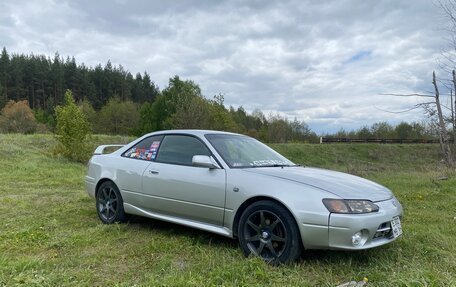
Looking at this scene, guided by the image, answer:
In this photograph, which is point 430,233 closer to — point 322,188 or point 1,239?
point 322,188

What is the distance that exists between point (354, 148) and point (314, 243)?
3923 centimetres

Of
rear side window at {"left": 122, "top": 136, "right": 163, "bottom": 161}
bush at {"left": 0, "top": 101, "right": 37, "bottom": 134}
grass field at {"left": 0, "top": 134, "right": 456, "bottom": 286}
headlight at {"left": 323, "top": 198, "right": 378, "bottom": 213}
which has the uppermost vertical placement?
bush at {"left": 0, "top": 101, "right": 37, "bottom": 134}

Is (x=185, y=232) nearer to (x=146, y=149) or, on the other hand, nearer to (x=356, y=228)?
(x=146, y=149)

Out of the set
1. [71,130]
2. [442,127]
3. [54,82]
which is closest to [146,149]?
[71,130]

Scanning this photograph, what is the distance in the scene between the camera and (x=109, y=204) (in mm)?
5598

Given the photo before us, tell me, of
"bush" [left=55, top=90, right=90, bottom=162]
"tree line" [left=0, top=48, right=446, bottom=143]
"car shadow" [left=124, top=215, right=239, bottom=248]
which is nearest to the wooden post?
"car shadow" [left=124, top=215, right=239, bottom=248]

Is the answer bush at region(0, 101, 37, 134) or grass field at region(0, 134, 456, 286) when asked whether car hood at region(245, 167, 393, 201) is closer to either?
grass field at region(0, 134, 456, 286)

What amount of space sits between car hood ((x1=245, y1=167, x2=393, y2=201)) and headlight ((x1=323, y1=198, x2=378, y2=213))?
6cm

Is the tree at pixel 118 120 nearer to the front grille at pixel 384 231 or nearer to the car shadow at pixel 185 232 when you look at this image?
the car shadow at pixel 185 232

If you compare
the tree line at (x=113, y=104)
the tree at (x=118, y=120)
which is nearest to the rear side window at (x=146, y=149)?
the tree line at (x=113, y=104)

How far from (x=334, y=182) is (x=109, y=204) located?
3.25 metres

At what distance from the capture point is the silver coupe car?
3.60 meters

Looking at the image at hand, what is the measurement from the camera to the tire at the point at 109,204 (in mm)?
5445

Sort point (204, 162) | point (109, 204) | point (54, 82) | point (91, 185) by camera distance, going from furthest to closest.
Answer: point (54, 82), point (91, 185), point (109, 204), point (204, 162)
